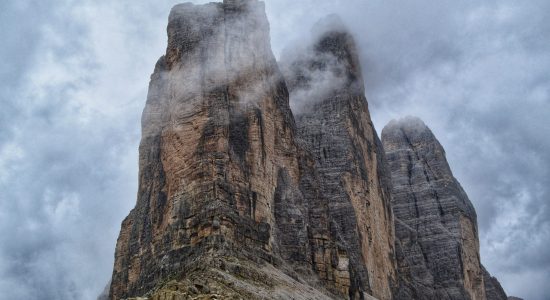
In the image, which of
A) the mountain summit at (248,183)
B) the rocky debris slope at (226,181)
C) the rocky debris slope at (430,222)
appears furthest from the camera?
the rocky debris slope at (430,222)

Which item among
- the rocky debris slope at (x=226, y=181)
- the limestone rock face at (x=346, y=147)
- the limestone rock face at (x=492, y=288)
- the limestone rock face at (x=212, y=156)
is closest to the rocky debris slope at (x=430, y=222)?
the limestone rock face at (x=492, y=288)

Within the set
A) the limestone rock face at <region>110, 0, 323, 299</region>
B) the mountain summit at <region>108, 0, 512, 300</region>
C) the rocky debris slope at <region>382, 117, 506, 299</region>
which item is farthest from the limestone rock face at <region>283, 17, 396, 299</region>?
the limestone rock face at <region>110, 0, 323, 299</region>

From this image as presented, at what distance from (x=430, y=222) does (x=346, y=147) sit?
29.9 metres

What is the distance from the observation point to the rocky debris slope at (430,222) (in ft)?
381

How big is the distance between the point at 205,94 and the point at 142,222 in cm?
1152

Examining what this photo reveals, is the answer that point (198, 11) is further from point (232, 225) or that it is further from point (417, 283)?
point (417, 283)

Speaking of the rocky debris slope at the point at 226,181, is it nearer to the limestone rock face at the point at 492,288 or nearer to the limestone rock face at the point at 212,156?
the limestone rock face at the point at 212,156

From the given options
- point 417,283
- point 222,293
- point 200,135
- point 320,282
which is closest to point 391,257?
point 417,283

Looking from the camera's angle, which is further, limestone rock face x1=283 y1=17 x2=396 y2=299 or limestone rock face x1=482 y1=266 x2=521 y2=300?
limestone rock face x1=482 y1=266 x2=521 y2=300

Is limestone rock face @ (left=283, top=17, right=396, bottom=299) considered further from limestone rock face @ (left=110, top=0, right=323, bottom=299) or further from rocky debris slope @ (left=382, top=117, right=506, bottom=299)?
limestone rock face @ (left=110, top=0, right=323, bottom=299)

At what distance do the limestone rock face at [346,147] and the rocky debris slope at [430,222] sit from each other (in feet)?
23.0

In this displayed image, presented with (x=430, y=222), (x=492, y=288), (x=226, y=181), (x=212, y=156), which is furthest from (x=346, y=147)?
(x=492, y=288)

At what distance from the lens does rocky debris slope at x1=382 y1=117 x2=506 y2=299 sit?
116 meters

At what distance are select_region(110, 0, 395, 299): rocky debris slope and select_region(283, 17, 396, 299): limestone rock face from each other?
26.5 feet
